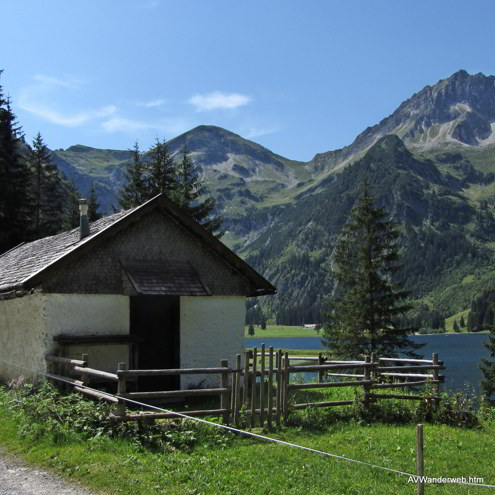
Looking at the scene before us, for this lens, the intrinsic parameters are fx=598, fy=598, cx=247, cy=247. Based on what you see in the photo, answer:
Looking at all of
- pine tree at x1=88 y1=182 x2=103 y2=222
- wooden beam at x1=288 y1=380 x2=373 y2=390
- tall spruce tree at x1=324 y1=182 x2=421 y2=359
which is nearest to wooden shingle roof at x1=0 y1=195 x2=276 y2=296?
wooden beam at x1=288 y1=380 x2=373 y2=390

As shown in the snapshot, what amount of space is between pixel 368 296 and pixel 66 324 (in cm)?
2536

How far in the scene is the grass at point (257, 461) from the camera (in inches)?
344

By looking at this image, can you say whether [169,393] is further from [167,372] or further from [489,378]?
[489,378]

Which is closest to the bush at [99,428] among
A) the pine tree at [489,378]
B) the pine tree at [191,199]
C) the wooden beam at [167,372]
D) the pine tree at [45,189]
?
the wooden beam at [167,372]

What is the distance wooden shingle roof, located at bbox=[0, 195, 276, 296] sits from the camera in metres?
16.6

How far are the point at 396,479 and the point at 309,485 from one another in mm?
1489

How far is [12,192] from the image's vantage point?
134ft

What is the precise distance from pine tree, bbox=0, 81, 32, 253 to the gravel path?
106 ft

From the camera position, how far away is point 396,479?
30.4 ft

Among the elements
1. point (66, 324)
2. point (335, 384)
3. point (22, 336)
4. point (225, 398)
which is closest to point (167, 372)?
point (225, 398)

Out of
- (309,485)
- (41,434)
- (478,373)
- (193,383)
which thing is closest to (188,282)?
(193,383)

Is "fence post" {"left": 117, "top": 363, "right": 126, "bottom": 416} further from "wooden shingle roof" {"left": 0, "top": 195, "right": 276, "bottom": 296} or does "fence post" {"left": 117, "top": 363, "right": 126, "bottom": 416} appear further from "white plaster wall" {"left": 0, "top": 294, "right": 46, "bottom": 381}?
"white plaster wall" {"left": 0, "top": 294, "right": 46, "bottom": 381}

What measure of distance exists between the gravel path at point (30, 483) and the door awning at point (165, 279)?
735 centimetres

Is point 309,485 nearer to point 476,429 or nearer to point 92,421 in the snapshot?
point 92,421
